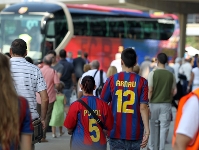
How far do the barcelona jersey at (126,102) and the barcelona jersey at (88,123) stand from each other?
5.2 inches

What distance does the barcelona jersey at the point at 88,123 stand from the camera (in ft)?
23.0

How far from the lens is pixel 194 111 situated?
3.88 meters

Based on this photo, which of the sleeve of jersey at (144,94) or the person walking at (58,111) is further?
the person walking at (58,111)

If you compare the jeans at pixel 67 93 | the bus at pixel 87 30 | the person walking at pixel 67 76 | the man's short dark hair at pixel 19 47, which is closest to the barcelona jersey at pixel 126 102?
the man's short dark hair at pixel 19 47

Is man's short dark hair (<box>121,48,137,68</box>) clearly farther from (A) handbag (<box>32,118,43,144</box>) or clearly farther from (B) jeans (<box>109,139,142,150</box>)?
(A) handbag (<box>32,118,43,144</box>)

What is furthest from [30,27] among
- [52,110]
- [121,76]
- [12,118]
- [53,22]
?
[12,118]

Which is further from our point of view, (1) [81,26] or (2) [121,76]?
(1) [81,26]

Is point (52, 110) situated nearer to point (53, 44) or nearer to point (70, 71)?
point (70, 71)

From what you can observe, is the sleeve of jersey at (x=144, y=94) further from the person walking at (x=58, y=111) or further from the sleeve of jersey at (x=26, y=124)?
the person walking at (x=58, y=111)

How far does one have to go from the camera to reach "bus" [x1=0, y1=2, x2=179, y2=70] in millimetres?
23422

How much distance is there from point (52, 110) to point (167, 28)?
2012cm

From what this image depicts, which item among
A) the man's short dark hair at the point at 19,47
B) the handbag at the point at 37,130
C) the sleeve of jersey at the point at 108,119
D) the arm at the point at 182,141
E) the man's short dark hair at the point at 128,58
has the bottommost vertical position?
the handbag at the point at 37,130

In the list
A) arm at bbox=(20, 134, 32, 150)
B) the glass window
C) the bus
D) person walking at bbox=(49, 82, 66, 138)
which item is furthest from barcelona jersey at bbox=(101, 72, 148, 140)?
the glass window

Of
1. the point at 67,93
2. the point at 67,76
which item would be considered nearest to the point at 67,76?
the point at 67,76
